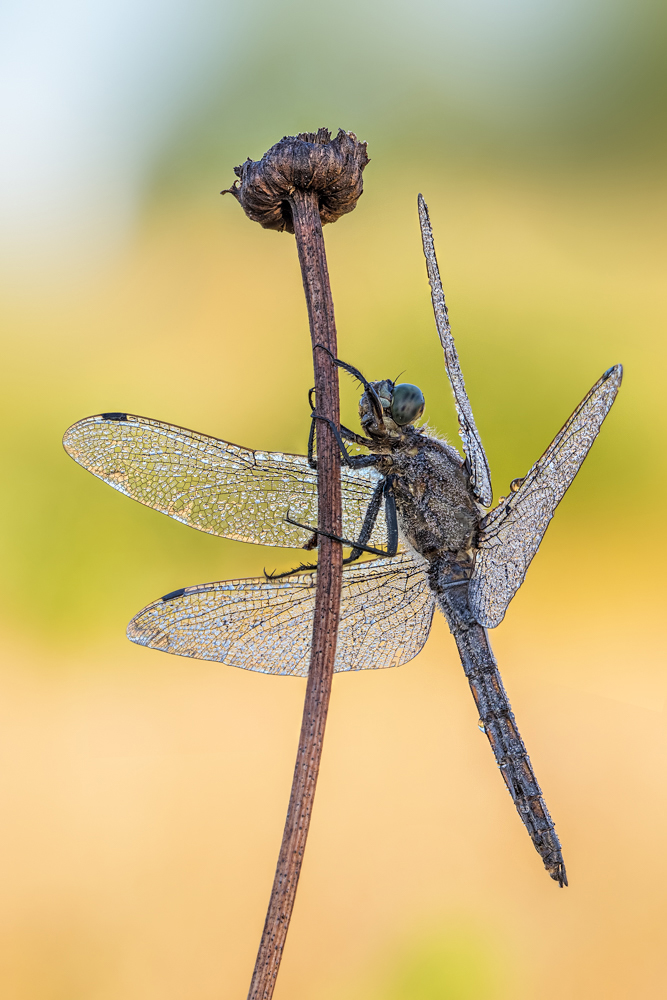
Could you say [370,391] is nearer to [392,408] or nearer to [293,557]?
[392,408]

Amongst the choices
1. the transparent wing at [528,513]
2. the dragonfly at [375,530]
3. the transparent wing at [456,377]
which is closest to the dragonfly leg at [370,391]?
the dragonfly at [375,530]

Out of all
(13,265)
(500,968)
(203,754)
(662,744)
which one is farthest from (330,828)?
(13,265)

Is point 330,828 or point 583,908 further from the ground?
point 330,828

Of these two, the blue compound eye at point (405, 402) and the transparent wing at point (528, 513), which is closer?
the transparent wing at point (528, 513)

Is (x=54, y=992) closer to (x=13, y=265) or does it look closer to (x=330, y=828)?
(x=330, y=828)

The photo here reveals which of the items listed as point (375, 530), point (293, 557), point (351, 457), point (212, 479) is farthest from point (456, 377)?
point (293, 557)

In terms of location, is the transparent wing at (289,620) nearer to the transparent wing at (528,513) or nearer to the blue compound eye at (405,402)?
the transparent wing at (528,513)
